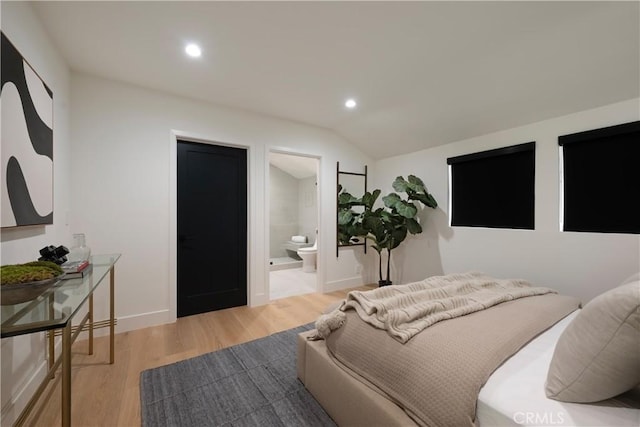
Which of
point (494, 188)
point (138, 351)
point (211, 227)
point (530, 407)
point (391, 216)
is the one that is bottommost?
point (138, 351)

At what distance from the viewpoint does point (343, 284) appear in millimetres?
4152

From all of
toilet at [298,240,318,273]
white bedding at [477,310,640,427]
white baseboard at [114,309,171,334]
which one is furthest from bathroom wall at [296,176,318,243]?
white bedding at [477,310,640,427]

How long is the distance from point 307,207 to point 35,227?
15.8 feet

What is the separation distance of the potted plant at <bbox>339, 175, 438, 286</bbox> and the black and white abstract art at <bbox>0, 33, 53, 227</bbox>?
315cm

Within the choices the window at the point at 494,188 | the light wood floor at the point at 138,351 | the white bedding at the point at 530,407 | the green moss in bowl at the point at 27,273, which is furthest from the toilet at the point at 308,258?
the white bedding at the point at 530,407

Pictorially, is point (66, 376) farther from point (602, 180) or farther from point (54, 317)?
point (602, 180)

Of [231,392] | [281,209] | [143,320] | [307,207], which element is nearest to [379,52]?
[231,392]

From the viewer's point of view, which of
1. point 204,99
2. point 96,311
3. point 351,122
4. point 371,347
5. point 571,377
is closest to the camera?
point 571,377

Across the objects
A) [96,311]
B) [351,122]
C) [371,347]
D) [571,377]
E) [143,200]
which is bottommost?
[96,311]

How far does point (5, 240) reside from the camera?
141 centimetres

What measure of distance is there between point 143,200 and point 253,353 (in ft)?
6.25

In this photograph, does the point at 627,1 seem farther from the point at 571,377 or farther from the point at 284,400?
the point at 284,400

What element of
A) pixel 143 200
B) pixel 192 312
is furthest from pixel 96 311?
pixel 143 200

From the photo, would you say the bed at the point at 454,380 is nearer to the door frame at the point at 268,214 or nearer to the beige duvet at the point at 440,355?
the beige duvet at the point at 440,355
